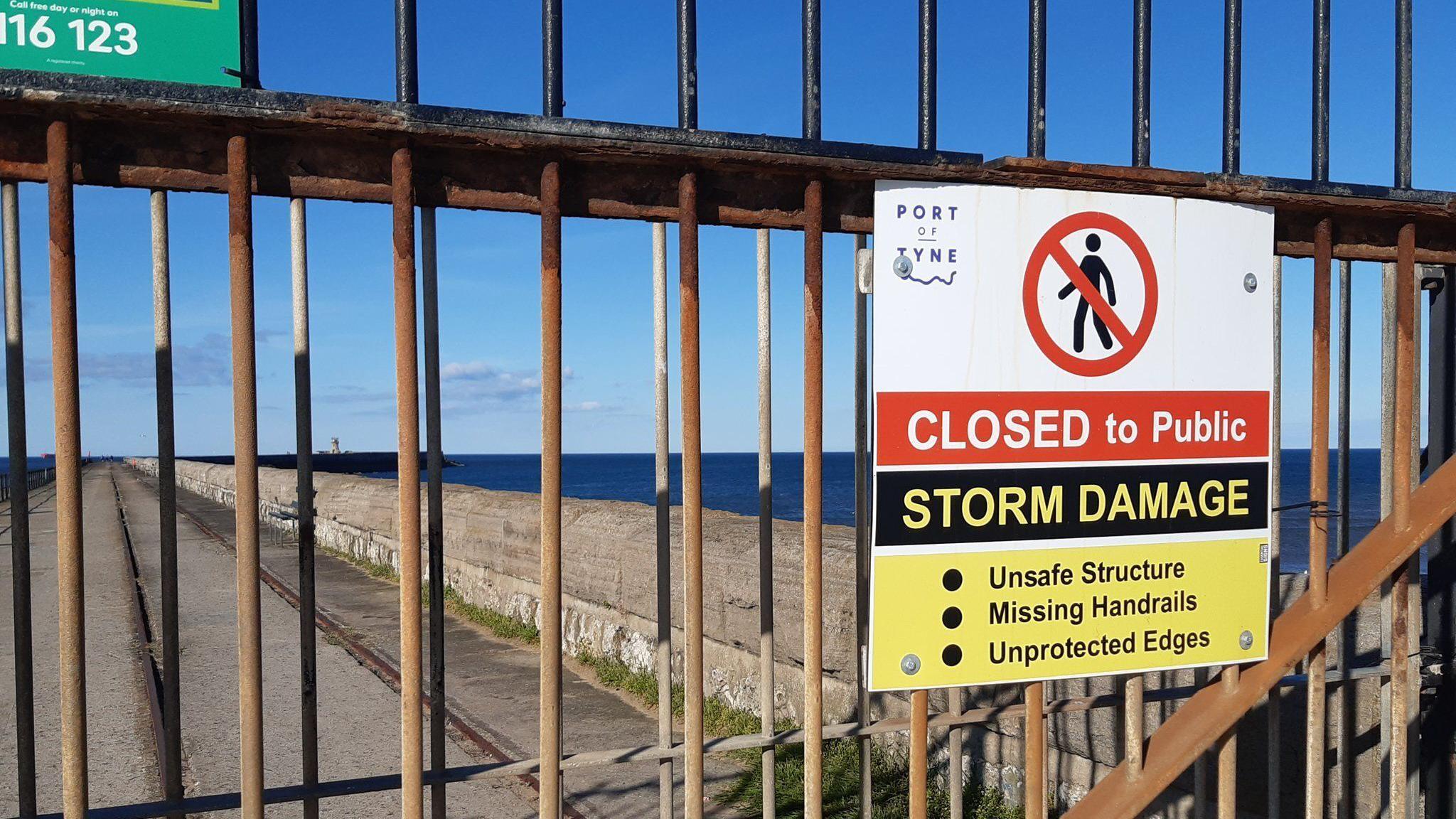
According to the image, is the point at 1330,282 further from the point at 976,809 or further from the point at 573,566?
the point at 573,566

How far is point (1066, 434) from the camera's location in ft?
9.06

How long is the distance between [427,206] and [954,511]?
1477 millimetres

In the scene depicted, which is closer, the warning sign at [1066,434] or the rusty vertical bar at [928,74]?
the warning sign at [1066,434]

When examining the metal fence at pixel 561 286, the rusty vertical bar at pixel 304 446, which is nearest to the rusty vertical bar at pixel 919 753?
the metal fence at pixel 561 286

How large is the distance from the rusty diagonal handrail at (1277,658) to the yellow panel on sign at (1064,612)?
142 millimetres

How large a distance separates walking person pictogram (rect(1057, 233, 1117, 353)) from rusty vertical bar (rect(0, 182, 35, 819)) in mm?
2427

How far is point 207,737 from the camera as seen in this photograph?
6.71 m

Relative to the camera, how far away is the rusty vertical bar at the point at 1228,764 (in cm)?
306

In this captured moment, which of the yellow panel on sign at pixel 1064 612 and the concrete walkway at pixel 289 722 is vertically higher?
the yellow panel on sign at pixel 1064 612

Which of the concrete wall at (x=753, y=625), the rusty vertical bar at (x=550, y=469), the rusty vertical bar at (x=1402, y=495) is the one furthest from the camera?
the concrete wall at (x=753, y=625)

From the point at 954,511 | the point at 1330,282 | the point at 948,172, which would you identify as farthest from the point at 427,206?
the point at 1330,282

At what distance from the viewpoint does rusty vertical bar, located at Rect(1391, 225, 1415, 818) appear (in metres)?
3.26

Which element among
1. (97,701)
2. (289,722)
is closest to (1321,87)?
(289,722)

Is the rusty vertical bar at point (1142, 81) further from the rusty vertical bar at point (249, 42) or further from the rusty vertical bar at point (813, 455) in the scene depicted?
the rusty vertical bar at point (249, 42)
